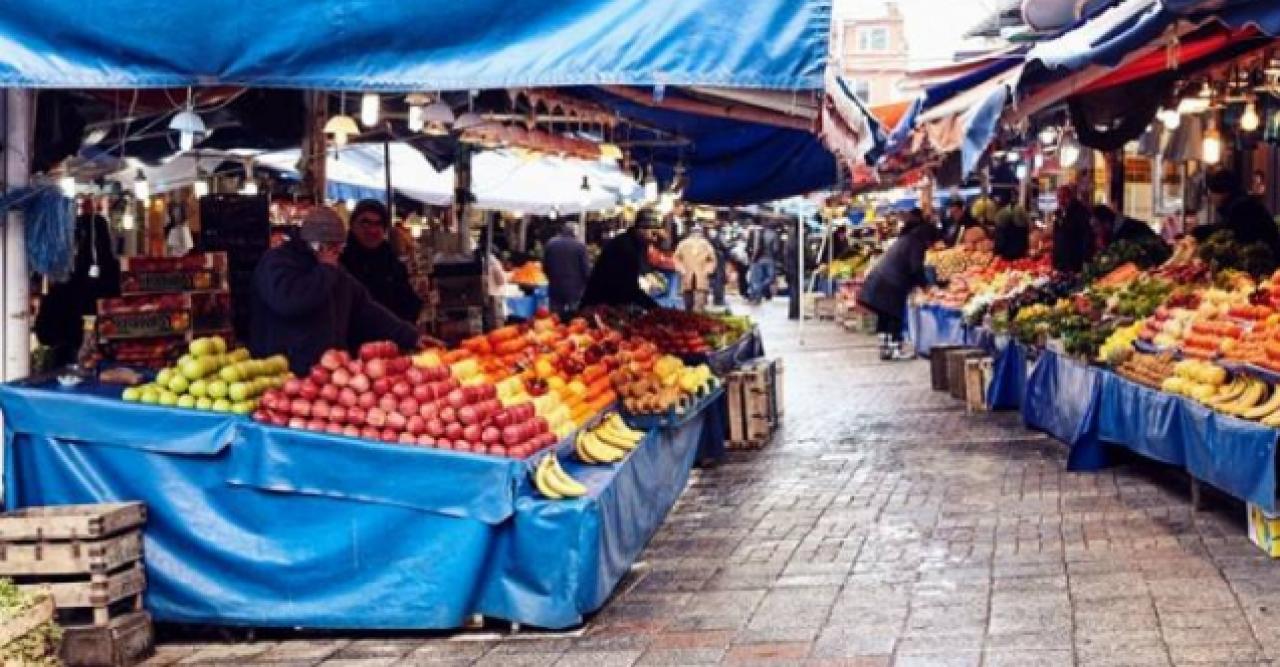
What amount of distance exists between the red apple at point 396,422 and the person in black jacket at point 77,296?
205 inches

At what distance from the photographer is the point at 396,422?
7.81 metres

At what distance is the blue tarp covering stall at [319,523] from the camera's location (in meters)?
7.64

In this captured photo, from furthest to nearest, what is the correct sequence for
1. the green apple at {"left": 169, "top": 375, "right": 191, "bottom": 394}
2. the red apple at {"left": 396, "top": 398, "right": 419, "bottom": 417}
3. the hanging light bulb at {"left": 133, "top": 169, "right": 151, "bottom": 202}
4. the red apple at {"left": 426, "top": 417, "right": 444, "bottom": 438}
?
the hanging light bulb at {"left": 133, "top": 169, "right": 151, "bottom": 202} → the green apple at {"left": 169, "top": 375, "right": 191, "bottom": 394} → the red apple at {"left": 396, "top": 398, "right": 419, "bottom": 417} → the red apple at {"left": 426, "top": 417, "right": 444, "bottom": 438}

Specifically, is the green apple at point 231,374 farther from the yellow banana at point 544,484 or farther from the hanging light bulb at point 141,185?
the hanging light bulb at point 141,185

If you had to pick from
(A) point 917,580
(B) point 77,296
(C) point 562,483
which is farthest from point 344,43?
(B) point 77,296

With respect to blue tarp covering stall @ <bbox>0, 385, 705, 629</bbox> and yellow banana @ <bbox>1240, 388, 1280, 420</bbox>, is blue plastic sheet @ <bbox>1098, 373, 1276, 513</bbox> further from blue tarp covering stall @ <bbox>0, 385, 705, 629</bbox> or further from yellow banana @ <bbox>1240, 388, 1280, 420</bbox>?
blue tarp covering stall @ <bbox>0, 385, 705, 629</bbox>

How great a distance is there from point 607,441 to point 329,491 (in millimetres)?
2108

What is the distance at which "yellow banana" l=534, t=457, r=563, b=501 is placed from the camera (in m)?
7.81

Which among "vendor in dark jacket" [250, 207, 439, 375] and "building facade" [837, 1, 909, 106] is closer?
"vendor in dark jacket" [250, 207, 439, 375]

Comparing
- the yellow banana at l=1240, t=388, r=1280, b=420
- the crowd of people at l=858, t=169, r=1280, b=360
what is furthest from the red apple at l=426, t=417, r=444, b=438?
the crowd of people at l=858, t=169, r=1280, b=360

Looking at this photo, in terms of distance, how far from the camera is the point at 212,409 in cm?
790

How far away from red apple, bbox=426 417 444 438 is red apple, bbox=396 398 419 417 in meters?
0.10

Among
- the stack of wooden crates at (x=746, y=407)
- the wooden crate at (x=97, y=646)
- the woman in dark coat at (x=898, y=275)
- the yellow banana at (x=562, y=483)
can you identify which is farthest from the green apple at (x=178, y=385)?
the woman in dark coat at (x=898, y=275)

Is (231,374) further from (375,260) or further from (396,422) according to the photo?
(375,260)
